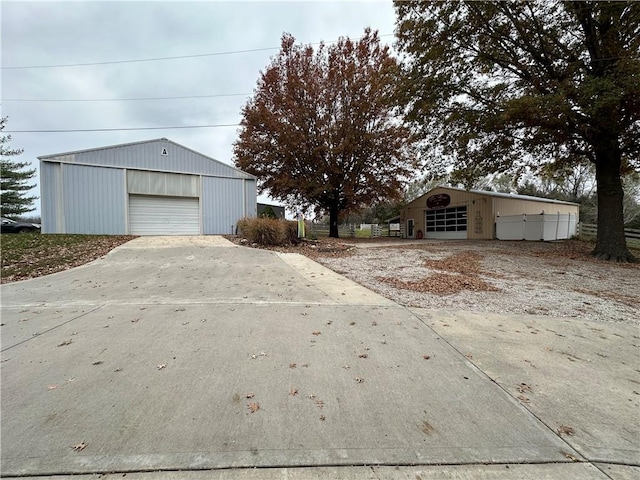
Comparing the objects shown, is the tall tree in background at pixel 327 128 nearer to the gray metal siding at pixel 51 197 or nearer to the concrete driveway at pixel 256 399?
the gray metal siding at pixel 51 197

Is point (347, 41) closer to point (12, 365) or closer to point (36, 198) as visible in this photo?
point (12, 365)

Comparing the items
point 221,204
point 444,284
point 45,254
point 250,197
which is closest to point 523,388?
point 444,284

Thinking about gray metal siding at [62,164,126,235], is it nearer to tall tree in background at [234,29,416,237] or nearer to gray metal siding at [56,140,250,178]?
gray metal siding at [56,140,250,178]

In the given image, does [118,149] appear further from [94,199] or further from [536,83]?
[536,83]

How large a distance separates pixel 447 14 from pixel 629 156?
8976 mm

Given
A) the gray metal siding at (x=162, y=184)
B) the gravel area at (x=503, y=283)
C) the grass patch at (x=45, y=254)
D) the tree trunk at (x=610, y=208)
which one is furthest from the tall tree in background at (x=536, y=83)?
the grass patch at (x=45, y=254)

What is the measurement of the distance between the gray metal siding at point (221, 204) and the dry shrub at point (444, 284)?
1204 cm

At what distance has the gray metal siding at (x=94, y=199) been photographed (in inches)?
A: 537

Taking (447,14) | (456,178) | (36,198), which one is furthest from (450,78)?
(36,198)

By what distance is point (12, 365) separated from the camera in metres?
2.93

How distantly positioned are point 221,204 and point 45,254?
8.64m

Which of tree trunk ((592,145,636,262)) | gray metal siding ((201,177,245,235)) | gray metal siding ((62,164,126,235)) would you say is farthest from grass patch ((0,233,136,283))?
tree trunk ((592,145,636,262))

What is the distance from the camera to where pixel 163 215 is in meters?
15.8

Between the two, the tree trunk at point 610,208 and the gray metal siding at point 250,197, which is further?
the gray metal siding at point 250,197
